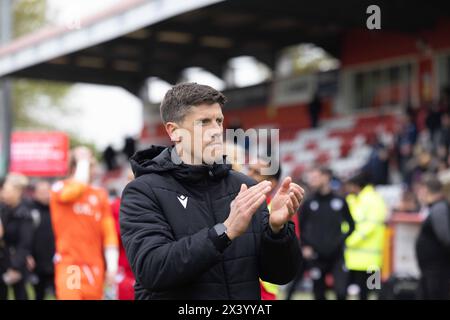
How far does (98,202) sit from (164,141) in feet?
78.5

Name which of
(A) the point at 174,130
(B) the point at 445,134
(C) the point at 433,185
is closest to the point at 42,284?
(C) the point at 433,185

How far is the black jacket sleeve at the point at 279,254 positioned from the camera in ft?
10.8

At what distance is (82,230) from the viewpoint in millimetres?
7059

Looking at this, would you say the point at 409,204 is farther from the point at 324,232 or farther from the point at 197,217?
the point at 197,217

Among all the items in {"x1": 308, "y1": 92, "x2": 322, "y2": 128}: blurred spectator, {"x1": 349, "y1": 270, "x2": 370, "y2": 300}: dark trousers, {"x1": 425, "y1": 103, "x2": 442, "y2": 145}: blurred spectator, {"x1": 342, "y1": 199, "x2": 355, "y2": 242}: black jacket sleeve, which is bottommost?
{"x1": 349, "y1": 270, "x2": 370, "y2": 300}: dark trousers

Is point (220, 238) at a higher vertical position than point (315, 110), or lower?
lower

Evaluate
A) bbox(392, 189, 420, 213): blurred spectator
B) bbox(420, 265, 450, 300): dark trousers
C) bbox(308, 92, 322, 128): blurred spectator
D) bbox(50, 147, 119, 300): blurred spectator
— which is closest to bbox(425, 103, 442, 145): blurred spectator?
bbox(392, 189, 420, 213): blurred spectator

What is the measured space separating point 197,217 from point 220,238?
0.85 feet

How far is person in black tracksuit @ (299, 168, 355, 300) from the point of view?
9.69 meters

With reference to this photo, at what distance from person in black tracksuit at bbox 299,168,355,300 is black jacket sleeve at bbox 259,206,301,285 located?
6195mm

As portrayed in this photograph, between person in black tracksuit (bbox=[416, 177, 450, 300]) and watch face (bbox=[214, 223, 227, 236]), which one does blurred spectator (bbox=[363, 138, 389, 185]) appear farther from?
watch face (bbox=[214, 223, 227, 236])

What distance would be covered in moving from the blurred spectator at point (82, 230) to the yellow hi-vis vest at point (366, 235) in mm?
3584

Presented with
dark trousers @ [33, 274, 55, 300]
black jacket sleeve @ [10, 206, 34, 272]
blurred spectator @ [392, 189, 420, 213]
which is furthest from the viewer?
blurred spectator @ [392, 189, 420, 213]

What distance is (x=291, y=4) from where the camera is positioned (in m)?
19.7
